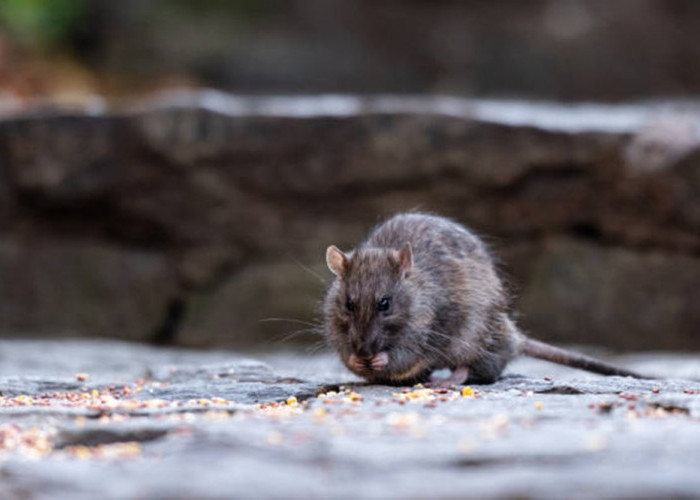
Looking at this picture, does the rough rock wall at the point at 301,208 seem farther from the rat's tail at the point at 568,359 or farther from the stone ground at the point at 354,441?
the stone ground at the point at 354,441

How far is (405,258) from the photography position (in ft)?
22.8

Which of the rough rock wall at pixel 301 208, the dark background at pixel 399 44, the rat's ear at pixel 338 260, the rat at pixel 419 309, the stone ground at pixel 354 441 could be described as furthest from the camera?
the dark background at pixel 399 44

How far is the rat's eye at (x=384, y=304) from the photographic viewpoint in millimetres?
6887

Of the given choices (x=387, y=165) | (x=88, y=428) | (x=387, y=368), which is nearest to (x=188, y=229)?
(x=387, y=165)

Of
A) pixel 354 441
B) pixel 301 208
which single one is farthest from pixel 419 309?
pixel 301 208

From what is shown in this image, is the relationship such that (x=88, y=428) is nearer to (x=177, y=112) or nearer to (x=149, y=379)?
(x=149, y=379)

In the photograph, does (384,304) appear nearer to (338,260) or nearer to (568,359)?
(338,260)

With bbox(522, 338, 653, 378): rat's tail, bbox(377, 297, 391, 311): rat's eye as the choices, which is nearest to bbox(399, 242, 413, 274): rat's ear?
bbox(377, 297, 391, 311): rat's eye

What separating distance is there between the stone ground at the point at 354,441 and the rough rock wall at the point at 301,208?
4820 millimetres

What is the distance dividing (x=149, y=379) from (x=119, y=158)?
167 inches

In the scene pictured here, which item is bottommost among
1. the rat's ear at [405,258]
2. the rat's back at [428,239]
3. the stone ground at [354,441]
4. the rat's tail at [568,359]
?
the stone ground at [354,441]

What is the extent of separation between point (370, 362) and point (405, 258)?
24.2 inches

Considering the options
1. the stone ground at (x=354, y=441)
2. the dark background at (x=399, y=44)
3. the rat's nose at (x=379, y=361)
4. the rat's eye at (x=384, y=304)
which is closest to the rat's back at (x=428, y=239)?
the rat's eye at (x=384, y=304)

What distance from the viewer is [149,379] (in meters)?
7.98
